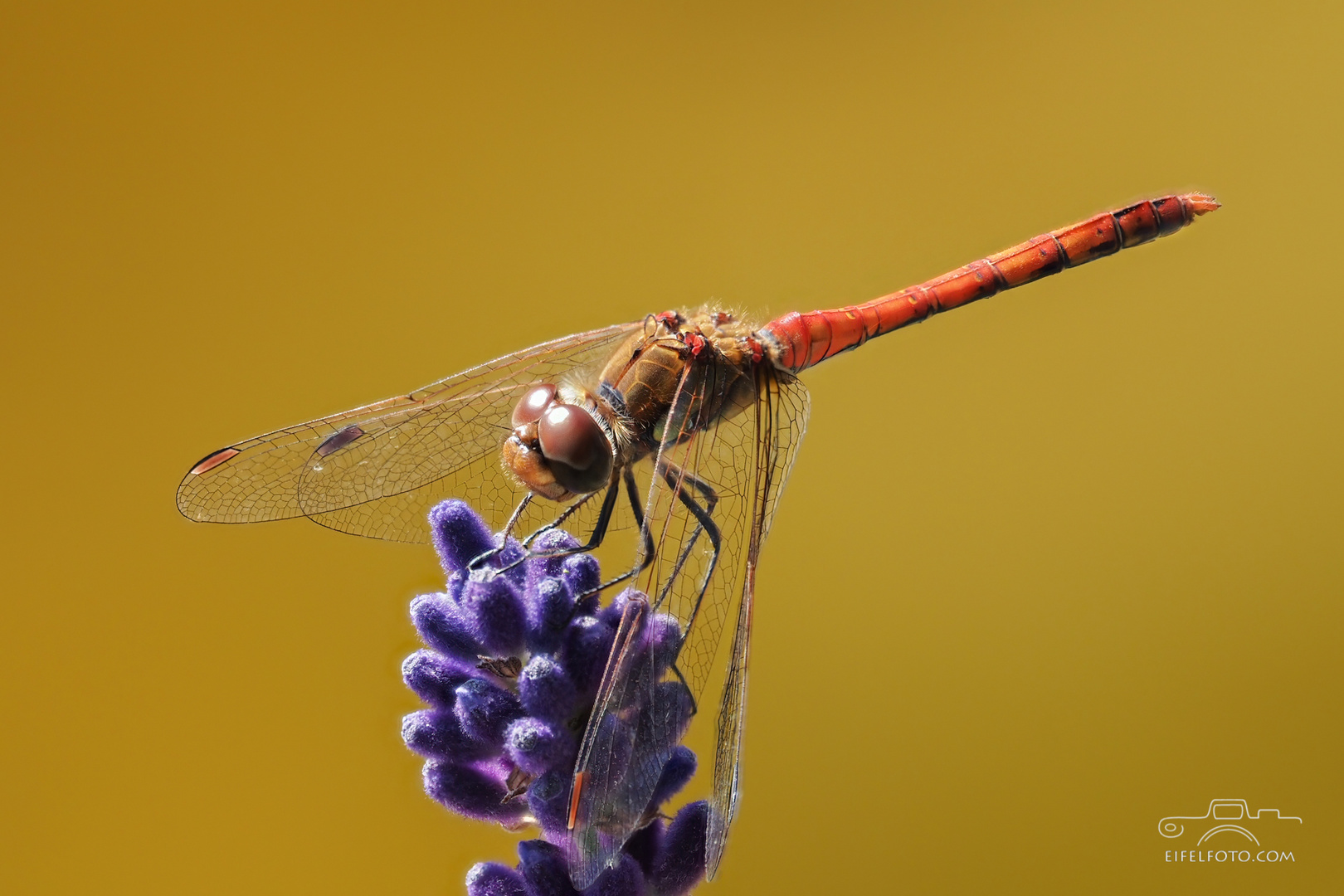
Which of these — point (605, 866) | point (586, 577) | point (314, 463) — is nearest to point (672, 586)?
point (586, 577)

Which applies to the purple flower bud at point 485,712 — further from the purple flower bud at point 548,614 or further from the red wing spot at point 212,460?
the red wing spot at point 212,460

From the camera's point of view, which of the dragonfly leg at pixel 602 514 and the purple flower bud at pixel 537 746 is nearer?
the purple flower bud at pixel 537 746

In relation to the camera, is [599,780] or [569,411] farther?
[569,411]

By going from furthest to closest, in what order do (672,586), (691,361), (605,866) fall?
1. (691,361)
2. (672,586)
3. (605,866)

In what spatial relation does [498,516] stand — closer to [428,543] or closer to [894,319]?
[428,543]

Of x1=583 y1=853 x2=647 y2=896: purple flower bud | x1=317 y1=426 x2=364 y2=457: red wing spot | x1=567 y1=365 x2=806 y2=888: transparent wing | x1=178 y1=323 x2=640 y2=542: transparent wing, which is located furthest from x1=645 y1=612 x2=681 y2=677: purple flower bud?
x1=317 y1=426 x2=364 y2=457: red wing spot

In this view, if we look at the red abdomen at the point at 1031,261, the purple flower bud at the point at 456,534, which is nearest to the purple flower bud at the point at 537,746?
the purple flower bud at the point at 456,534
